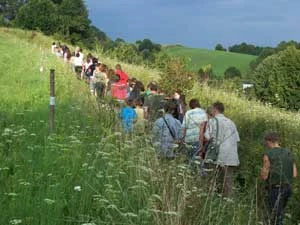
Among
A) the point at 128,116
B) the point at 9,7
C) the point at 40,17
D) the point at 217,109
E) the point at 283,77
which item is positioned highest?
the point at 9,7

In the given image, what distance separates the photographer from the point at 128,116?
11.1 metres

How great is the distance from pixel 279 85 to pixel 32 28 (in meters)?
41.0

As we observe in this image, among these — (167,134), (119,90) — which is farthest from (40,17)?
(167,134)

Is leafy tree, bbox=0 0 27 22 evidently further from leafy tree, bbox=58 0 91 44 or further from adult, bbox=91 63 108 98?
adult, bbox=91 63 108 98

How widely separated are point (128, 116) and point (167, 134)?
1482mm

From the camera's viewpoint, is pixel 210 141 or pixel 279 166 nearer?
pixel 210 141

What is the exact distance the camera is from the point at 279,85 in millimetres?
53438

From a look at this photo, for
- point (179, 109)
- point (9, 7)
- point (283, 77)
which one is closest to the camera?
point (179, 109)

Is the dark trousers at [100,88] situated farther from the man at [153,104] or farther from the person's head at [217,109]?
the person's head at [217,109]

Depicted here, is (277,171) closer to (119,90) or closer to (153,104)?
(153,104)

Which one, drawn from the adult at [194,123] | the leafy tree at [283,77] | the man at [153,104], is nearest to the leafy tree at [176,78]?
the man at [153,104]

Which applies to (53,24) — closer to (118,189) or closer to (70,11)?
(70,11)

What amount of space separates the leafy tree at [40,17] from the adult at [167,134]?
7416 cm

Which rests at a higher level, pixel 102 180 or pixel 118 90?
pixel 118 90
